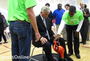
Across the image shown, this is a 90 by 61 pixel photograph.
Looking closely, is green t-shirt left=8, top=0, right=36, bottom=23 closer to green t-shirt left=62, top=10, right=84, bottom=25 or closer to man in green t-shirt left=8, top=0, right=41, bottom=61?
man in green t-shirt left=8, top=0, right=41, bottom=61

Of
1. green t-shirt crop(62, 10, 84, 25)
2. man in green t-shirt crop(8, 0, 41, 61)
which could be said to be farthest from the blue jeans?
green t-shirt crop(62, 10, 84, 25)

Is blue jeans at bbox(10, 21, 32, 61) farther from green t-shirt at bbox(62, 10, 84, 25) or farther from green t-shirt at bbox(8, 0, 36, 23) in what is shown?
green t-shirt at bbox(62, 10, 84, 25)

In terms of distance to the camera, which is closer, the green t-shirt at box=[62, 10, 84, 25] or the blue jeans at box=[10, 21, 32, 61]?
the blue jeans at box=[10, 21, 32, 61]

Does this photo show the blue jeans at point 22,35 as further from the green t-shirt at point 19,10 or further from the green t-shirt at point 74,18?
the green t-shirt at point 74,18

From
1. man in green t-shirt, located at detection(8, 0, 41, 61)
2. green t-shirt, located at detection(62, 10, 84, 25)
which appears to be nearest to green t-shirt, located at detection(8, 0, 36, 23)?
man in green t-shirt, located at detection(8, 0, 41, 61)

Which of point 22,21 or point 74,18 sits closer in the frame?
point 22,21

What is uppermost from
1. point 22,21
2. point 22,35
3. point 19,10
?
point 19,10

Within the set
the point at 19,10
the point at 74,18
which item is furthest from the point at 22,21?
the point at 74,18

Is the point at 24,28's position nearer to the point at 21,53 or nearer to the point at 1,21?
the point at 21,53

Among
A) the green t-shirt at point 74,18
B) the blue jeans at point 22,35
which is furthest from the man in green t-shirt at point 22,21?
the green t-shirt at point 74,18

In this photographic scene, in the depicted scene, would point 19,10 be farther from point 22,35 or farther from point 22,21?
point 22,35

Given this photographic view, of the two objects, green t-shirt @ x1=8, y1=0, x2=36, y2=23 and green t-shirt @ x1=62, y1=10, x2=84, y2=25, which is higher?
green t-shirt @ x1=8, y1=0, x2=36, y2=23

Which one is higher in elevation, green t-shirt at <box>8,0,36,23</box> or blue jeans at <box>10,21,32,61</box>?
green t-shirt at <box>8,0,36,23</box>

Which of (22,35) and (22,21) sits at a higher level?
(22,21)
